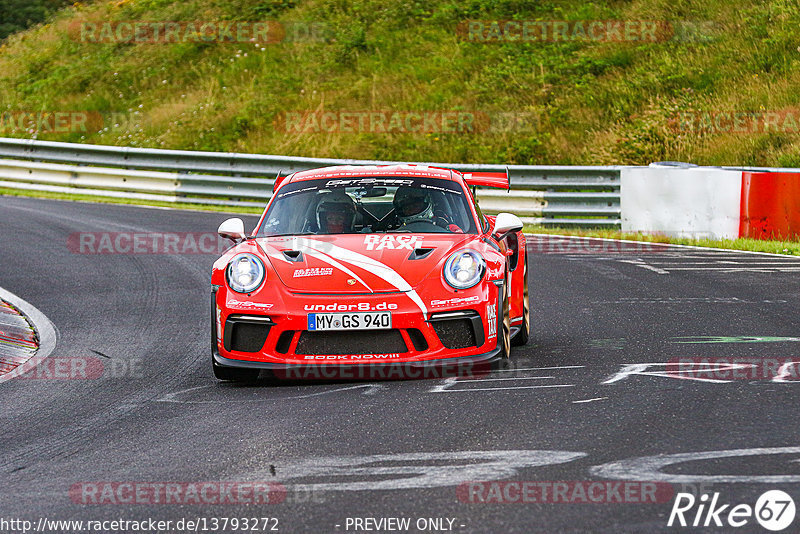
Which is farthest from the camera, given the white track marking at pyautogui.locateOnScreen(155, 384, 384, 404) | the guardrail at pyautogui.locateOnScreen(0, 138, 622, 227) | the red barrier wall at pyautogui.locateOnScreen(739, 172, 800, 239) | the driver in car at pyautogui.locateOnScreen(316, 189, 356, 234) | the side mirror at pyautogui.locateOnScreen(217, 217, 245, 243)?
the guardrail at pyautogui.locateOnScreen(0, 138, 622, 227)

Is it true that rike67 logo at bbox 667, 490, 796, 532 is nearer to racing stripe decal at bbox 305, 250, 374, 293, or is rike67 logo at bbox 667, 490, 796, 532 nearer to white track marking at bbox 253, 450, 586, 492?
white track marking at bbox 253, 450, 586, 492

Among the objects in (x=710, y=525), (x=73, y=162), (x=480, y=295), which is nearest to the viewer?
(x=710, y=525)

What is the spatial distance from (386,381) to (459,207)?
5.68 ft

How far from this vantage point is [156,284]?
11.7 m

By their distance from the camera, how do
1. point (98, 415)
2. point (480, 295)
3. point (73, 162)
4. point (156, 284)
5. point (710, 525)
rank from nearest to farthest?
point (710, 525)
point (98, 415)
point (480, 295)
point (156, 284)
point (73, 162)

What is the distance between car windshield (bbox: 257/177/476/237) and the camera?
777cm

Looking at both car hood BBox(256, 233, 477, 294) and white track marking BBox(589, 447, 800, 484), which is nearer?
white track marking BBox(589, 447, 800, 484)

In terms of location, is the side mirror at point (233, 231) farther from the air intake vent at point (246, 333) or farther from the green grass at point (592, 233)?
the green grass at point (592, 233)

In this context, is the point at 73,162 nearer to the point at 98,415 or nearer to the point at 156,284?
the point at 156,284

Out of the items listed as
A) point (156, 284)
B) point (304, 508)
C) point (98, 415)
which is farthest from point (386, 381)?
point (156, 284)

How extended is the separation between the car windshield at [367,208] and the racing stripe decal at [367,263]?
431mm

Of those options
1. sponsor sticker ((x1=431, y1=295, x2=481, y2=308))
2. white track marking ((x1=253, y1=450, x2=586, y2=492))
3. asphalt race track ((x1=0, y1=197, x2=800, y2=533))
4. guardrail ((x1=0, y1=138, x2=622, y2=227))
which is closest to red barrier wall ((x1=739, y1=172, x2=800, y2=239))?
guardrail ((x1=0, y1=138, x2=622, y2=227))

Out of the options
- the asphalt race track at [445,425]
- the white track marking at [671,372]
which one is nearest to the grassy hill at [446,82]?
the asphalt race track at [445,425]

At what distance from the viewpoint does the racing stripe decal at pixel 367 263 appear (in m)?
6.66
